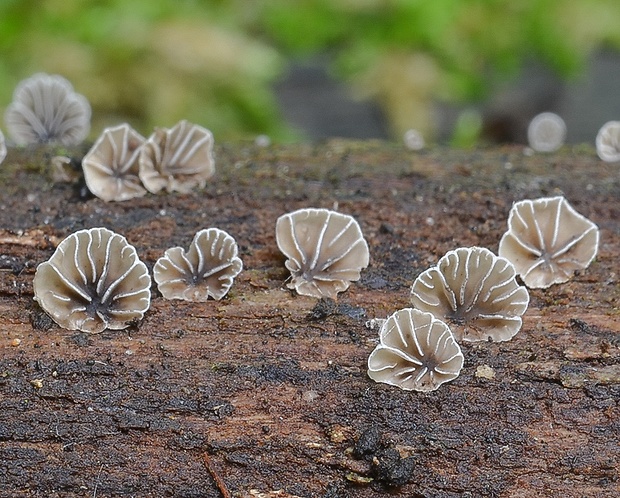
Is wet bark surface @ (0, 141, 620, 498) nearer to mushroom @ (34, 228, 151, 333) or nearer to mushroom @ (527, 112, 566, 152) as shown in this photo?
mushroom @ (34, 228, 151, 333)

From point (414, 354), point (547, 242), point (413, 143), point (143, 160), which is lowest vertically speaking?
point (414, 354)

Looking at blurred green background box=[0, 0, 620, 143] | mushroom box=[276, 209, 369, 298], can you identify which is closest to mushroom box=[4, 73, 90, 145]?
blurred green background box=[0, 0, 620, 143]

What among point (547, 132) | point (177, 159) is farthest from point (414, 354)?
point (547, 132)

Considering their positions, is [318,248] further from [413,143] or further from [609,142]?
[609,142]

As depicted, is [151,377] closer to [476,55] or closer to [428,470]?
[428,470]

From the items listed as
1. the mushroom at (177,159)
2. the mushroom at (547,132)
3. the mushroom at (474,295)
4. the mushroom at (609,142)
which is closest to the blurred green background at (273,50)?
the mushroom at (547,132)

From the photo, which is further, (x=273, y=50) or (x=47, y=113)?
(x=273, y=50)

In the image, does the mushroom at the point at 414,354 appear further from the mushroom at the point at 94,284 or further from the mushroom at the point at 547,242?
the mushroom at the point at 94,284

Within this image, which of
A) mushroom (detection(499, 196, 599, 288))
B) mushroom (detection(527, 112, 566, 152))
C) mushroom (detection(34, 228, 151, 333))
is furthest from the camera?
mushroom (detection(527, 112, 566, 152))
